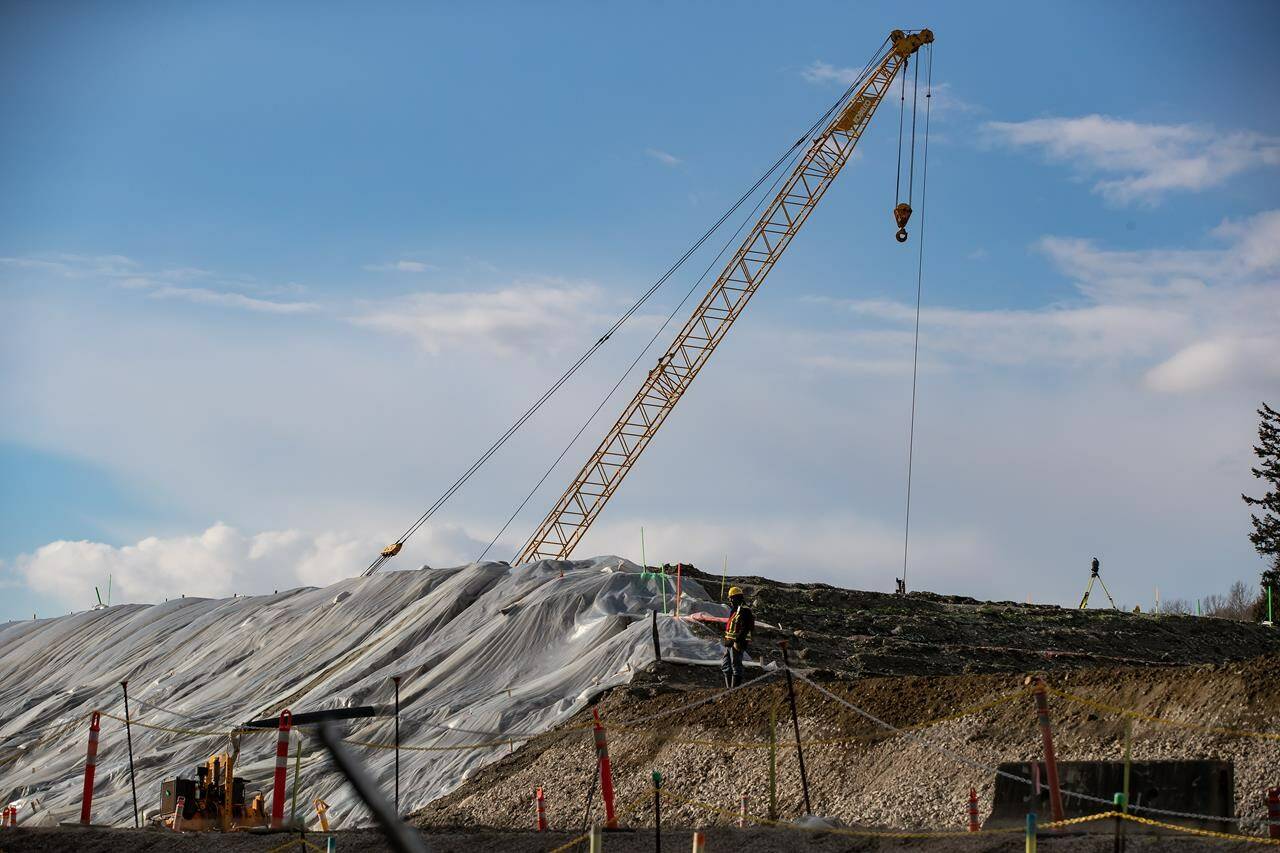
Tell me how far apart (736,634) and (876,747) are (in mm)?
3789

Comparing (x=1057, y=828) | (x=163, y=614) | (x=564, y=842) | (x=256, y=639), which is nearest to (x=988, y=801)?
(x=1057, y=828)

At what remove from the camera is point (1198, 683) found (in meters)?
17.5

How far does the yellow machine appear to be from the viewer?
19.4 meters

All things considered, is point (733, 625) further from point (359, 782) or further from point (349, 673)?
point (359, 782)

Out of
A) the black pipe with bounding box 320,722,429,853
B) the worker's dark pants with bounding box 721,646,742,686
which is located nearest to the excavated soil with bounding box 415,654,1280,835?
the worker's dark pants with bounding box 721,646,742,686

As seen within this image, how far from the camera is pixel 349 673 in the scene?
30875 mm

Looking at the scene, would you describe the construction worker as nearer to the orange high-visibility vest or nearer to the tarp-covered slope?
the orange high-visibility vest

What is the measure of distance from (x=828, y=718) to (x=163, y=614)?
2995 centimetres

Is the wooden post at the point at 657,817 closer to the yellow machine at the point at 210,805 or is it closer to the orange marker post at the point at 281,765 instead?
the orange marker post at the point at 281,765

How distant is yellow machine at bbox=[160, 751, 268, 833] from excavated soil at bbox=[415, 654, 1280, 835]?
2.69 metres

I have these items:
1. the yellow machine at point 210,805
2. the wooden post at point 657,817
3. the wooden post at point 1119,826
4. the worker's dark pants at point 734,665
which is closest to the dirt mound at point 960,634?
the worker's dark pants at point 734,665

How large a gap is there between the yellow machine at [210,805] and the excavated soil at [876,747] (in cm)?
269

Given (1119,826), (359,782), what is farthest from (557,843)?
(359,782)

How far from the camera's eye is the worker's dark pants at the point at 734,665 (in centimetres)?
2262
